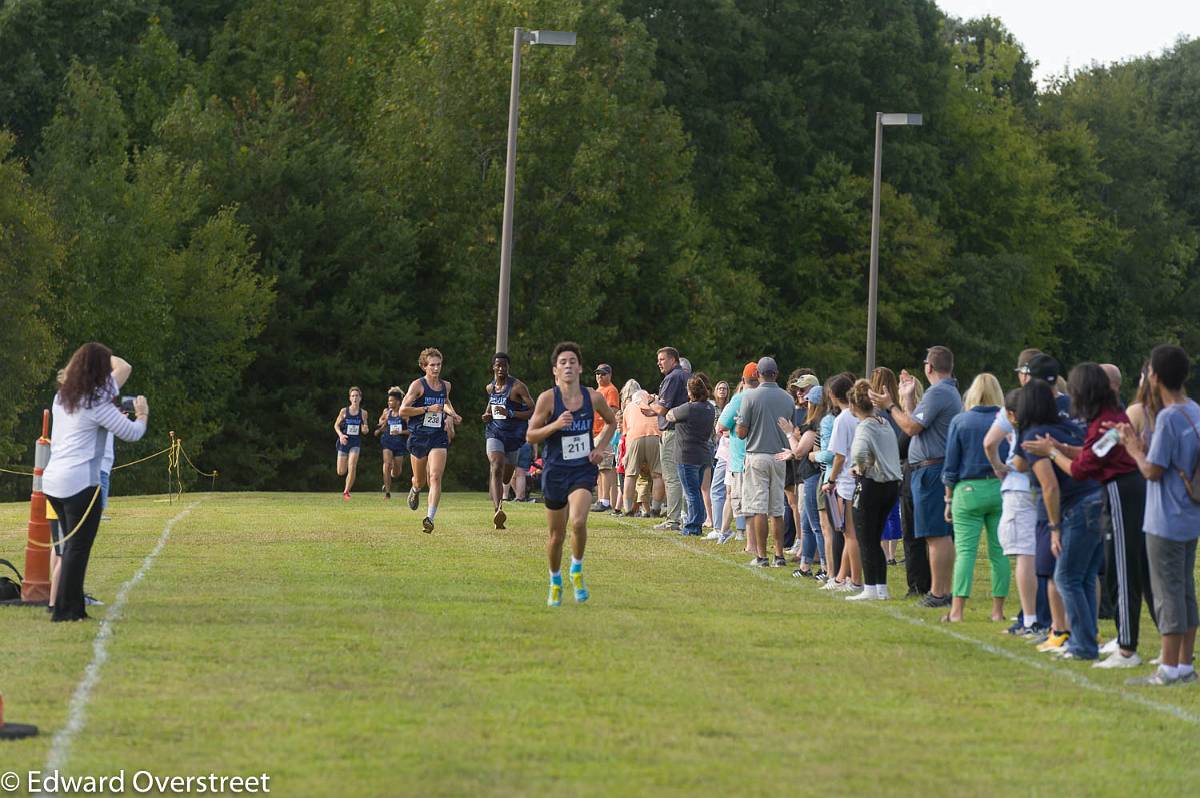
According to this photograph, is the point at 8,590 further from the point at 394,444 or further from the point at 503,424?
the point at 394,444

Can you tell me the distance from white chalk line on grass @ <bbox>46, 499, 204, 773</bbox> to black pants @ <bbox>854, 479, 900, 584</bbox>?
591 centimetres

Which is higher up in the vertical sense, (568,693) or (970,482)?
(970,482)

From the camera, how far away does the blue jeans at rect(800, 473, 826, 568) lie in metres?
19.1

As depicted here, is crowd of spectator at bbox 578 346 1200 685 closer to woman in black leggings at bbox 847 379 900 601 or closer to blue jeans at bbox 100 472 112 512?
woman in black leggings at bbox 847 379 900 601

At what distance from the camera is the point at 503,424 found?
24.3 m

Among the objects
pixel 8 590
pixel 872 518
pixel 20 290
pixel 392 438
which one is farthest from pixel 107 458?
pixel 20 290

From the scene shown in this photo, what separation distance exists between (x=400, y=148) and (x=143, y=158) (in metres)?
7.54

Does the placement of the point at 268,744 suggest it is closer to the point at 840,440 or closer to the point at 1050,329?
the point at 840,440

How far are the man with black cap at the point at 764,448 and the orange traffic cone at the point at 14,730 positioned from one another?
1116 centimetres

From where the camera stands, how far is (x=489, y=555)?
20.5 metres

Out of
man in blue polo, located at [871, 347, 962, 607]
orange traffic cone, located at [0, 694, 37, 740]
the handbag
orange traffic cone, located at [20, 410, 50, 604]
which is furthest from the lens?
man in blue polo, located at [871, 347, 962, 607]

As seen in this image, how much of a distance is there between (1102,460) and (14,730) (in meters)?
6.70

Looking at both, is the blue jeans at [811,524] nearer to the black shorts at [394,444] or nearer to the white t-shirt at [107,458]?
the white t-shirt at [107,458]

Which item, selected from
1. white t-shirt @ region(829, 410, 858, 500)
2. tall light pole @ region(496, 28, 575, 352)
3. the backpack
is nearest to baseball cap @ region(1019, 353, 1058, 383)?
white t-shirt @ region(829, 410, 858, 500)
